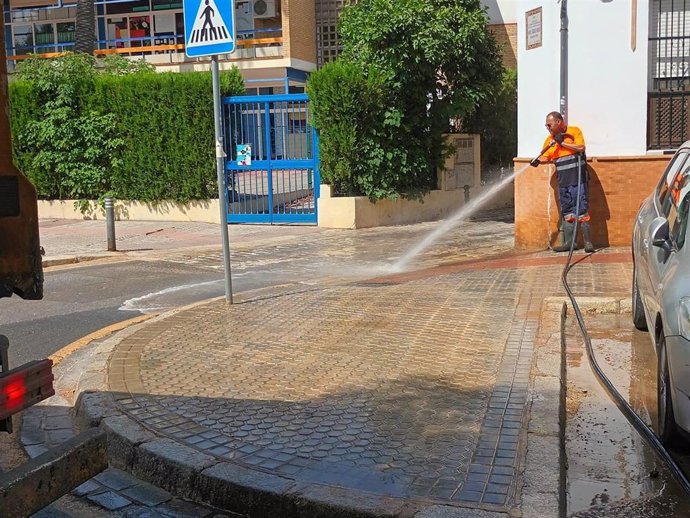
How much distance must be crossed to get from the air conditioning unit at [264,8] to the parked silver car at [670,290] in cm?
2614

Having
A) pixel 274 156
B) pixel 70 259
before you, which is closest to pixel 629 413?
pixel 70 259

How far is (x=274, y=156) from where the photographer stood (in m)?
16.4

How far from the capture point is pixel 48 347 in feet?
24.8

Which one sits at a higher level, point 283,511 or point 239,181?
point 239,181

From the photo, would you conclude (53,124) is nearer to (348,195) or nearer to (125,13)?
(348,195)

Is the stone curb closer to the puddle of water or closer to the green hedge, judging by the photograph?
the green hedge

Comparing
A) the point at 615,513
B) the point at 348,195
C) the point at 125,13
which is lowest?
the point at 615,513

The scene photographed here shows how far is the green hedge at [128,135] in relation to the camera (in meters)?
16.9

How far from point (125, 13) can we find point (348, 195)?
21.3 meters

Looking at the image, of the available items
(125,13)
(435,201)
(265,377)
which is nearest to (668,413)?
(265,377)

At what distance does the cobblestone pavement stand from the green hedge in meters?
8.86

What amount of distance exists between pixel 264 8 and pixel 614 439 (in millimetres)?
28473

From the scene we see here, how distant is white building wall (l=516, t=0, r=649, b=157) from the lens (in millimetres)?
10703

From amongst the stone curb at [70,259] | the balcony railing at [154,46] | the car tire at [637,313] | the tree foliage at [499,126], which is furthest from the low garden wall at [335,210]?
the balcony railing at [154,46]
